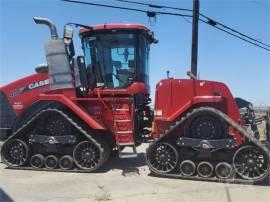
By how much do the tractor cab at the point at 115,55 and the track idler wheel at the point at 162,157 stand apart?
72.7 inches

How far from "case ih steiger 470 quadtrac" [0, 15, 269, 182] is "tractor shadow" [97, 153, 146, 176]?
1.22ft

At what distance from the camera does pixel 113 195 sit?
852 centimetres

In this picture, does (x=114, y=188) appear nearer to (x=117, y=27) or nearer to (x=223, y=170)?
(x=223, y=170)

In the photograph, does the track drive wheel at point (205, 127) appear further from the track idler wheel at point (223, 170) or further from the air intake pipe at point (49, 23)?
the air intake pipe at point (49, 23)

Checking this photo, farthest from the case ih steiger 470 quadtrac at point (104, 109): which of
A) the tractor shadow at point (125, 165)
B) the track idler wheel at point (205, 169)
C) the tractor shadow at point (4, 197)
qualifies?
the tractor shadow at point (4, 197)

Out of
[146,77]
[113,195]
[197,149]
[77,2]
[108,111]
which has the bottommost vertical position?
[113,195]

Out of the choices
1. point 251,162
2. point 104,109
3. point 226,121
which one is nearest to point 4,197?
point 104,109

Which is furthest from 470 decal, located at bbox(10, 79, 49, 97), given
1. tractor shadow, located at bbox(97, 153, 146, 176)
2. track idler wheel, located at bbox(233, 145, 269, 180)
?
track idler wheel, located at bbox(233, 145, 269, 180)

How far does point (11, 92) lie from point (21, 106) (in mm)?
454

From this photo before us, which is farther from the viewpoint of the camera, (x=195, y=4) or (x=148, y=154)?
(x=195, y=4)

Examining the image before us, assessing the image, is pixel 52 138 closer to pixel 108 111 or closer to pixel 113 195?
pixel 108 111

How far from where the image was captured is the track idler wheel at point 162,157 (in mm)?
9984

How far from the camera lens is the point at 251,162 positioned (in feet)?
30.5

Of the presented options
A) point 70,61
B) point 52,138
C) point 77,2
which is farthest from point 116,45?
point 77,2
